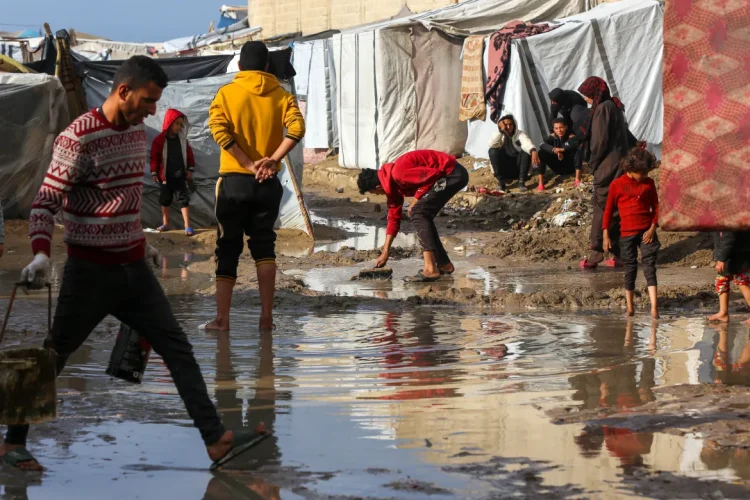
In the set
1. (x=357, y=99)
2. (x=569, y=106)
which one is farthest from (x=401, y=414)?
(x=357, y=99)

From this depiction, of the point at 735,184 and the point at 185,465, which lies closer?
the point at 185,465

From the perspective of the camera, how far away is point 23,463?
4195 mm

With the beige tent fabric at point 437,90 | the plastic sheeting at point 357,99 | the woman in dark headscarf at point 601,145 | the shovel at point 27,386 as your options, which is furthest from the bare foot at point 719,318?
the plastic sheeting at point 357,99

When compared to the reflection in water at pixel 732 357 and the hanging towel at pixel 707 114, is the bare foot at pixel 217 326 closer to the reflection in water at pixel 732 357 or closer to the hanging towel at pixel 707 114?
the reflection in water at pixel 732 357

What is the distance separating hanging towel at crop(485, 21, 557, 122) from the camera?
56.7 feet

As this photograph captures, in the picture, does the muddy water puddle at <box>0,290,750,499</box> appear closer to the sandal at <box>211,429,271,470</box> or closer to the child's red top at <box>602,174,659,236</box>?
the sandal at <box>211,429,271,470</box>

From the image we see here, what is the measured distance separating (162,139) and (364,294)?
4627 mm

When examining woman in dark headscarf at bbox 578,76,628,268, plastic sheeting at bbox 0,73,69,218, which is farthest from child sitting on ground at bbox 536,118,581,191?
plastic sheeting at bbox 0,73,69,218

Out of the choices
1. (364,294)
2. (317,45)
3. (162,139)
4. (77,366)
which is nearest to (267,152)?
(77,366)

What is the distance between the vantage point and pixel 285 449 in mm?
4504

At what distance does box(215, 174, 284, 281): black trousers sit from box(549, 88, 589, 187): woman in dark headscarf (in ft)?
25.0

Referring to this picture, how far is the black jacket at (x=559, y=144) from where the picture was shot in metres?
15.3

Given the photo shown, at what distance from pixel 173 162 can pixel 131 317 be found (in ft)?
28.6

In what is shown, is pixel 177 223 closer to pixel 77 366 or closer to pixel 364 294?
pixel 364 294
